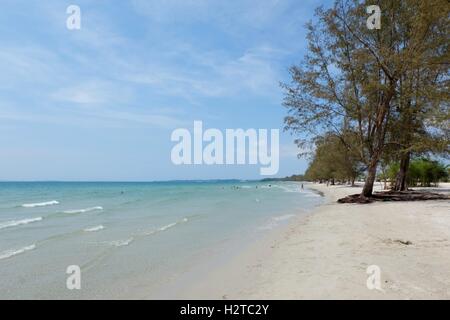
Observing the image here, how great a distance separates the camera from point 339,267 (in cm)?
789

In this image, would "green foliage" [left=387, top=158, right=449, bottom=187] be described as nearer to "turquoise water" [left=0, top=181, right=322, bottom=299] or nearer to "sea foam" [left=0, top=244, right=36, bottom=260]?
"turquoise water" [left=0, top=181, right=322, bottom=299]

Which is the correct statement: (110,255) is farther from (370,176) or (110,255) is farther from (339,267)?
(370,176)

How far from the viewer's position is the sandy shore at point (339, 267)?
20.9 feet

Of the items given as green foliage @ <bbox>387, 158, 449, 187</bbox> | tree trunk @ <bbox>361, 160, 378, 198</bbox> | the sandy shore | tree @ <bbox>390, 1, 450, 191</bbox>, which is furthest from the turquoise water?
green foliage @ <bbox>387, 158, 449, 187</bbox>

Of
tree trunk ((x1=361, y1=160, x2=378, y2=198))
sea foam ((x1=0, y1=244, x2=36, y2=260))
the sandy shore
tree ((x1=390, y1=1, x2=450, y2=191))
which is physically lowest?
sea foam ((x1=0, y1=244, x2=36, y2=260))

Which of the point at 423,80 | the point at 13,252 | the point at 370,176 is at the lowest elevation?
the point at 13,252

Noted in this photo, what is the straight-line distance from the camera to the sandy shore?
6.37m

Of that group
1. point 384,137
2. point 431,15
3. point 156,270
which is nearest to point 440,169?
point 384,137

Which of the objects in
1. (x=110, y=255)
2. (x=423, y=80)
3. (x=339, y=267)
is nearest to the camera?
(x=339, y=267)

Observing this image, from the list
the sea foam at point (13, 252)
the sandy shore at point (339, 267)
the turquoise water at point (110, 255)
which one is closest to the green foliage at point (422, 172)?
the turquoise water at point (110, 255)

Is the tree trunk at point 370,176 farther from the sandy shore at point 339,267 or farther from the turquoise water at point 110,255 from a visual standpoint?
the sandy shore at point 339,267

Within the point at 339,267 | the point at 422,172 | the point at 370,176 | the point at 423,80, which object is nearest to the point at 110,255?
the point at 339,267

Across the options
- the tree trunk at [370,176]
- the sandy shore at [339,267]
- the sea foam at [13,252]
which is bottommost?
the sea foam at [13,252]
